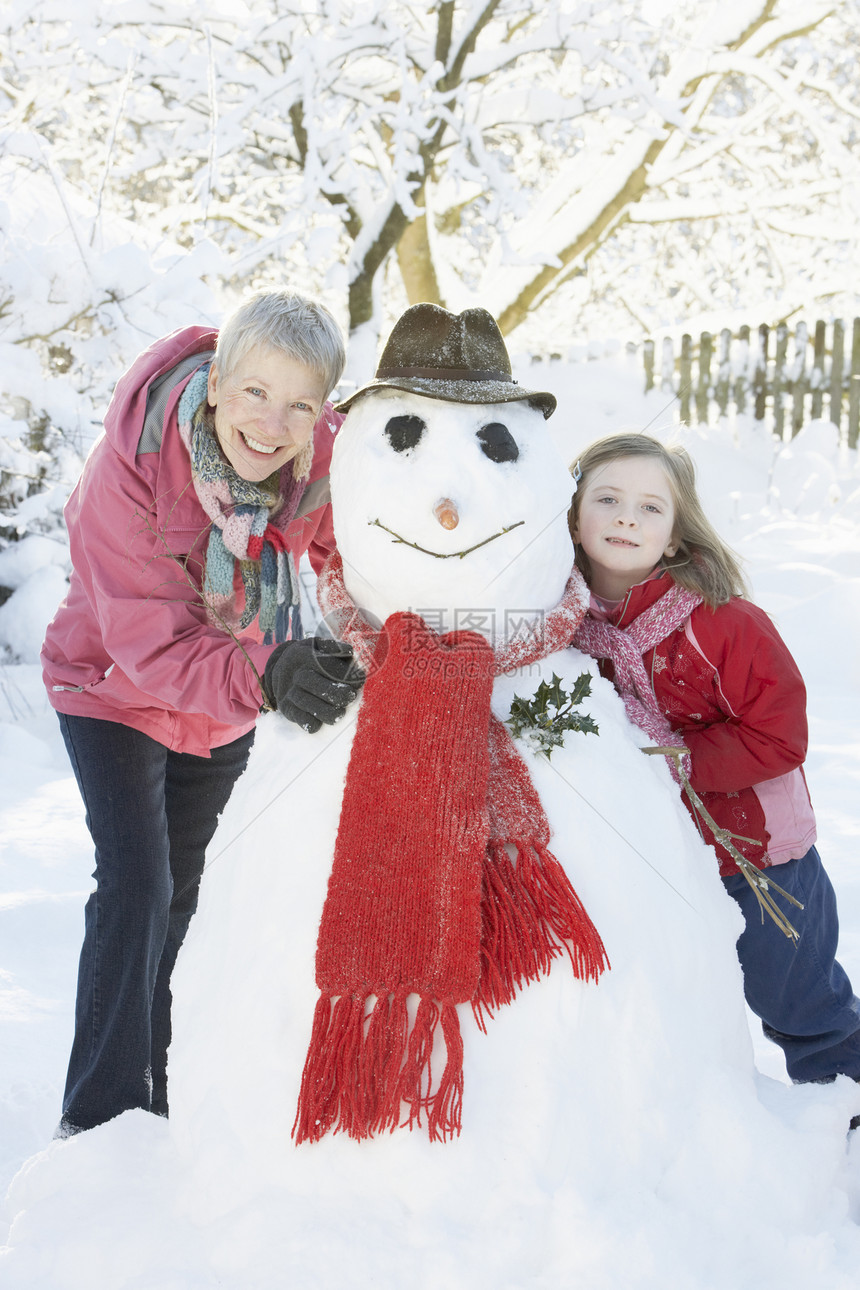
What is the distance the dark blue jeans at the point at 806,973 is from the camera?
6.25 feet

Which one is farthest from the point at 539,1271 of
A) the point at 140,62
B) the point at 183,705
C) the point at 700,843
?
the point at 140,62

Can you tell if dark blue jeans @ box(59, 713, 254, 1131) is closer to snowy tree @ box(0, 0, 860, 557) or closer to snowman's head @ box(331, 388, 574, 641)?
snowman's head @ box(331, 388, 574, 641)

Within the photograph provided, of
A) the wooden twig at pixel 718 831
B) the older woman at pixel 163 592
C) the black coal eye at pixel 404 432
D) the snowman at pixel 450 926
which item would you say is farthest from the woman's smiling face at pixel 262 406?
the wooden twig at pixel 718 831

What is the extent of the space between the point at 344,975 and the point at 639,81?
7482mm

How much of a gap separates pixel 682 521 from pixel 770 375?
25.7ft

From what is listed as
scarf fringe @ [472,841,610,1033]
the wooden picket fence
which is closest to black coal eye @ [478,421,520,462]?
scarf fringe @ [472,841,610,1033]

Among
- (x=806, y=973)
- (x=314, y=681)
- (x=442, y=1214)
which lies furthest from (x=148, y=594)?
(x=806, y=973)

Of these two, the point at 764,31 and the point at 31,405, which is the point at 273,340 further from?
the point at 764,31

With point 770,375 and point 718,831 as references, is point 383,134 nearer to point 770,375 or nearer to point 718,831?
point 770,375

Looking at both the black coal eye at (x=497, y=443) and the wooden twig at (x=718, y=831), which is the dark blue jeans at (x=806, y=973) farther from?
the black coal eye at (x=497, y=443)

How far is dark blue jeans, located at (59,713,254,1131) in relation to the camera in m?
1.92

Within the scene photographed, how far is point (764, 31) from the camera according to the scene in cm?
791

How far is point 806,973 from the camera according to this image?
1.91 m

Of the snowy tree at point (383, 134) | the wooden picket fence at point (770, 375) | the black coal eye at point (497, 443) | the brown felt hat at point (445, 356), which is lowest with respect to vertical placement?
the black coal eye at point (497, 443)
